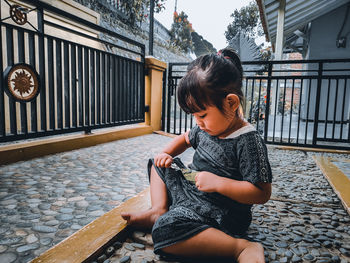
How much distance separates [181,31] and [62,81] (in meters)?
15.1

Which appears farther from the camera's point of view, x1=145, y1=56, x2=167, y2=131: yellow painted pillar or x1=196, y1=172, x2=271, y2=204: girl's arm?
A: x1=145, y1=56, x2=167, y2=131: yellow painted pillar

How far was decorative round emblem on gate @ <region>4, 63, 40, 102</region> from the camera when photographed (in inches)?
95.4

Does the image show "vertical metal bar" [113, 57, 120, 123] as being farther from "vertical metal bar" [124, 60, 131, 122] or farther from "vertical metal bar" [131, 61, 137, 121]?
"vertical metal bar" [131, 61, 137, 121]

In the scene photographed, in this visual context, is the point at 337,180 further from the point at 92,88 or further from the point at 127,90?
the point at 127,90

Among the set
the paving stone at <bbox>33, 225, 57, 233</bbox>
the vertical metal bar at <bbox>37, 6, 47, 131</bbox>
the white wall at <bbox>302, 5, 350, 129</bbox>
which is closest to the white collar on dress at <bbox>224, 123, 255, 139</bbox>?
the paving stone at <bbox>33, 225, 57, 233</bbox>

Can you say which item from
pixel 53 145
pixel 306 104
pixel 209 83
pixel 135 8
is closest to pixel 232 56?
pixel 209 83

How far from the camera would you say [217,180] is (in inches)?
41.7

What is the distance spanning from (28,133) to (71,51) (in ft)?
4.10

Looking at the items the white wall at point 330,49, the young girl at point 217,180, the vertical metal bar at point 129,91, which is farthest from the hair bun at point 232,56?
the white wall at point 330,49

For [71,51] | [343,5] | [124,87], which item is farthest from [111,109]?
[343,5]

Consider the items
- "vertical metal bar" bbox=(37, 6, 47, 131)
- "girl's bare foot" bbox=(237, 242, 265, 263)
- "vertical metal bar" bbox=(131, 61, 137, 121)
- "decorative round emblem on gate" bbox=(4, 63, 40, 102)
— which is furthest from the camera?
"vertical metal bar" bbox=(131, 61, 137, 121)

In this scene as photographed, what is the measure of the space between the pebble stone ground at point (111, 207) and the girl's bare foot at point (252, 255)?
20 cm

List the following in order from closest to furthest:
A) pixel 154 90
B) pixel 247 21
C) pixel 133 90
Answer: pixel 133 90 → pixel 154 90 → pixel 247 21

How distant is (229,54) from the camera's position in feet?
3.97
